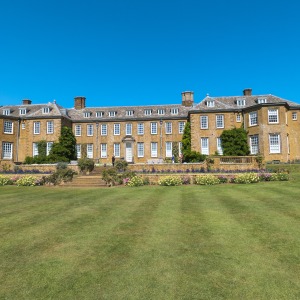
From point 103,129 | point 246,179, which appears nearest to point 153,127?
point 103,129

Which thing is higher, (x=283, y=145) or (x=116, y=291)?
(x=283, y=145)

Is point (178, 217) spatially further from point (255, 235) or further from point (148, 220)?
point (255, 235)

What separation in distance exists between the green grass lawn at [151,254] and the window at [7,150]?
3349cm

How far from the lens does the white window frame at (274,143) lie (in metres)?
32.7

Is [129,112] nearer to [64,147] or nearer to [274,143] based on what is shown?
[64,147]

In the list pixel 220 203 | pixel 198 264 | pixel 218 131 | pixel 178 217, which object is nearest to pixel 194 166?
pixel 218 131

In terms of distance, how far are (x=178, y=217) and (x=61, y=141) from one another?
33649 millimetres

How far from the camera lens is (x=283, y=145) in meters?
32.4

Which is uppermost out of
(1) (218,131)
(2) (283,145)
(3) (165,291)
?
(1) (218,131)

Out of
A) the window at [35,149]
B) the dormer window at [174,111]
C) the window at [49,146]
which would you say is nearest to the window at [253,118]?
the dormer window at [174,111]

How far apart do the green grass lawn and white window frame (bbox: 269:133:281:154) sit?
25172 millimetres

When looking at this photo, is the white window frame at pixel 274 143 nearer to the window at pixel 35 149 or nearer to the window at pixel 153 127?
the window at pixel 153 127

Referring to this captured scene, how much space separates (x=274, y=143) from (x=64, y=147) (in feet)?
95.6

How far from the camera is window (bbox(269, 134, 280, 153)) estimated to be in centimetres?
3269
